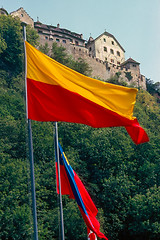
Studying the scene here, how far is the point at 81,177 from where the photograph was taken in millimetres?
28828

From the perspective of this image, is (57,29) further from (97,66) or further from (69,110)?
(69,110)

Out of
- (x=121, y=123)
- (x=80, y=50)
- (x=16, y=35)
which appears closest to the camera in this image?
(x=121, y=123)

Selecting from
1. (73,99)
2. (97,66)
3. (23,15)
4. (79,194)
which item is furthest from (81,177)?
(97,66)

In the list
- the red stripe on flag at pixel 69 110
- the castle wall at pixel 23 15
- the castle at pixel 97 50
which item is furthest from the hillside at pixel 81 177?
the castle at pixel 97 50

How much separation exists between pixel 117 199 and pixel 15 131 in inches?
441

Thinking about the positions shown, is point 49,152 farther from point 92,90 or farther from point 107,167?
point 92,90

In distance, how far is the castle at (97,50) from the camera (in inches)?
2467

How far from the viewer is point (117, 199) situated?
26875 mm

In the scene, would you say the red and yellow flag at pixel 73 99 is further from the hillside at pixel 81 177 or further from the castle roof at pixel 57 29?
the castle roof at pixel 57 29

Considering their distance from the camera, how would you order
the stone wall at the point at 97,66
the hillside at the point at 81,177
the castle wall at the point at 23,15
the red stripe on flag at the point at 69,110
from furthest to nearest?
the stone wall at the point at 97,66, the castle wall at the point at 23,15, the hillside at the point at 81,177, the red stripe on flag at the point at 69,110

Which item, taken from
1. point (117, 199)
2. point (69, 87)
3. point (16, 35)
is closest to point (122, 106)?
point (69, 87)

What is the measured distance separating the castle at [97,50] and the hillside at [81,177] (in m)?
25.3

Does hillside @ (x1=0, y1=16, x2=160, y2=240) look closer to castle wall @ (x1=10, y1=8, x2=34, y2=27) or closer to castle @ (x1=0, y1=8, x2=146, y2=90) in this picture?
castle wall @ (x1=10, y1=8, x2=34, y2=27)

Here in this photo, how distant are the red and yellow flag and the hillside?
13864 millimetres
